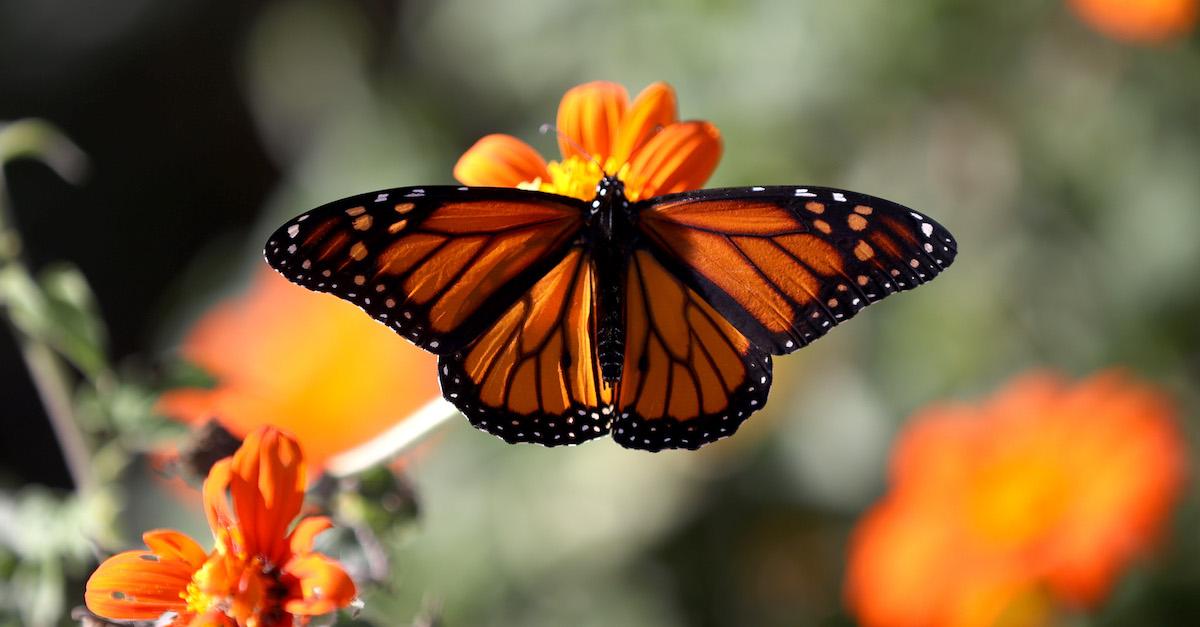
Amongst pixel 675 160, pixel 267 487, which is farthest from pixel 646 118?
pixel 267 487

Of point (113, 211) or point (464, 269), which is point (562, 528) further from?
point (113, 211)

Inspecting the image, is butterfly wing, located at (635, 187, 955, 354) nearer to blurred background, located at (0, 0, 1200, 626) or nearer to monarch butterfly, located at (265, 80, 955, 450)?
monarch butterfly, located at (265, 80, 955, 450)

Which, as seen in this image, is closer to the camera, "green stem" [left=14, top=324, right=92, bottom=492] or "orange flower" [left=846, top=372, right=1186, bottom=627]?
"green stem" [left=14, top=324, right=92, bottom=492]

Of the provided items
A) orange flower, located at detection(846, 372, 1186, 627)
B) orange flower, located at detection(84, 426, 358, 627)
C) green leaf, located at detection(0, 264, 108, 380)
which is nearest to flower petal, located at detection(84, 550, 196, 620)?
orange flower, located at detection(84, 426, 358, 627)

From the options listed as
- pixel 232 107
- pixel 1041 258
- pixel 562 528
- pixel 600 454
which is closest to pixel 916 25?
pixel 1041 258

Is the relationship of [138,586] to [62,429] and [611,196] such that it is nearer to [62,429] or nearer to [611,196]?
[62,429]
